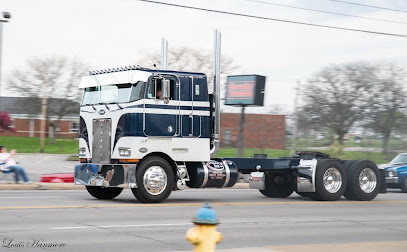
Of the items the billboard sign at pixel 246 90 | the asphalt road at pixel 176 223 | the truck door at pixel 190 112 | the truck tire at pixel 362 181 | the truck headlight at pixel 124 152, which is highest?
the billboard sign at pixel 246 90

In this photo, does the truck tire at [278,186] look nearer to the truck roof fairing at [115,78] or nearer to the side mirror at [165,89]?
the side mirror at [165,89]

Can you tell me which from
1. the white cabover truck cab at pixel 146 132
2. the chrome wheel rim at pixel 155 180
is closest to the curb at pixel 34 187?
the white cabover truck cab at pixel 146 132

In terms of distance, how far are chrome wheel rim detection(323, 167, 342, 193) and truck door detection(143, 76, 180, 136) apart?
4.81 meters

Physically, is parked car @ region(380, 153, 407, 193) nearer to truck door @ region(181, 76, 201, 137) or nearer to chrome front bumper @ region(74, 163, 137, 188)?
truck door @ region(181, 76, 201, 137)

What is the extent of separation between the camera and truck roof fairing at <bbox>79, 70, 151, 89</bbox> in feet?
51.9

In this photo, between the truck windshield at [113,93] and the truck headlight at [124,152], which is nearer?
the truck headlight at [124,152]

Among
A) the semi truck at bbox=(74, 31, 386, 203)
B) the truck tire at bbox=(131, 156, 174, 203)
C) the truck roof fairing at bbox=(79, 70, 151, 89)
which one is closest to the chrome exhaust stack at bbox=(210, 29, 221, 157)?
the semi truck at bbox=(74, 31, 386, 203)

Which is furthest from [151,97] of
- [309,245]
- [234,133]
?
[234,133]

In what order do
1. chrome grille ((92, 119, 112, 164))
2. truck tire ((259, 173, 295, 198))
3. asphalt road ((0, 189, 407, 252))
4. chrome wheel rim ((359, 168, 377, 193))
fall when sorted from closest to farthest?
1. asphalt road ((0, 189, 407, 252))
2. chrome grille ((92, 119, 112, 164))
3. chrome wheel rim ((359, 168, 377, 193))
4. truck tire ((259, 173, 295, 198))

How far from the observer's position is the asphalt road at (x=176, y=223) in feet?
31.1

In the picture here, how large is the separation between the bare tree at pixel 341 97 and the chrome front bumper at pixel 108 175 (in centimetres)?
3586

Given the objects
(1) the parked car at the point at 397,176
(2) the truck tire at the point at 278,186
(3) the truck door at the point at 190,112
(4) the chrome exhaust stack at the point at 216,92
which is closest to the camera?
(3) the truck door at the point at 190,112

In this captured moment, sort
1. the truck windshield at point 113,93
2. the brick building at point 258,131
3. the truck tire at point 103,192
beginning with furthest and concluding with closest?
the brick building at point 258,131
the truck tire at point 103,192
the truck windshield at point 113,93

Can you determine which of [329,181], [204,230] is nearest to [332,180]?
[329,181]
